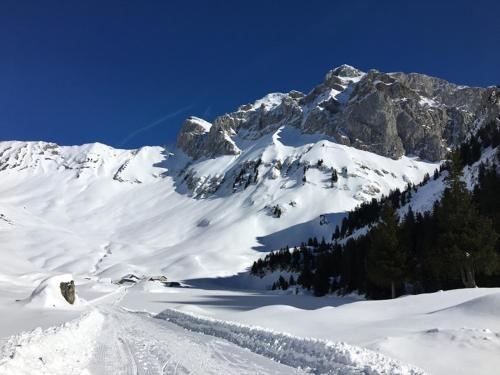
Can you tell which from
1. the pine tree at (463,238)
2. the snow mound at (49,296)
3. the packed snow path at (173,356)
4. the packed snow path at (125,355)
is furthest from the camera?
the pine tree at (463,238)

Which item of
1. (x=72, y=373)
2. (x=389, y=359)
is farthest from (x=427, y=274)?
(x=72, y=373)

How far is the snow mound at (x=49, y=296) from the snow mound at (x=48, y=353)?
23.1 metres

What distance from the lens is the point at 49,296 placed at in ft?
146

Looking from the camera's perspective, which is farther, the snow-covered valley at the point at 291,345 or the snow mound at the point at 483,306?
the snow mound at the point at 483,306

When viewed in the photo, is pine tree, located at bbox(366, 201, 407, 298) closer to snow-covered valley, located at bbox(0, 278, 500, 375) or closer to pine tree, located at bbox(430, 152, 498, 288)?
pine tree, located at bbox(430, 152, 498, 288)

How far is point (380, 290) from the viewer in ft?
209

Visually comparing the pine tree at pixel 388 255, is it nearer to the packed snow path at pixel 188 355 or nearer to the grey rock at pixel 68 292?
the packed snow path at pixel 188 355

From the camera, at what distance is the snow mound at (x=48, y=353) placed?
479 inches

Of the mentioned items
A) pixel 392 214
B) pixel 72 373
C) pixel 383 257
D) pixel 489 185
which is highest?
pixel 489 185

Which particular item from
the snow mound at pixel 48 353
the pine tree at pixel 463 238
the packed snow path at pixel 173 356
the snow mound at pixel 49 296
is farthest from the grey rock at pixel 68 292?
the pine tree at pixel 463 238

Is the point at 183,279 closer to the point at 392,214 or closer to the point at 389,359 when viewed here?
the point at 392,214

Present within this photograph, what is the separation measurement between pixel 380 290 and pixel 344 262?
22.2m

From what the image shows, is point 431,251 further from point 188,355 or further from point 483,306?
point 188,355

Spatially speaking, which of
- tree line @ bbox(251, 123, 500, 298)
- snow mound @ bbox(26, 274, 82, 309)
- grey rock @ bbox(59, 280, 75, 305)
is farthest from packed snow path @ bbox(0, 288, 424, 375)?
tree line @ bbox(251, 123, 500, 298)
